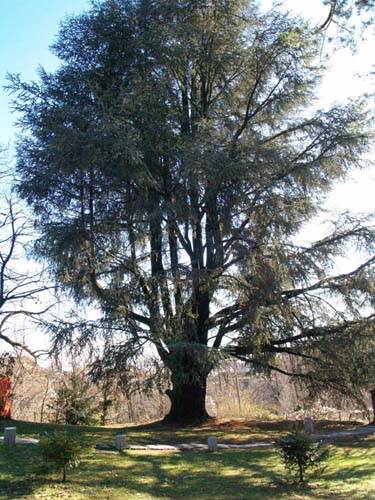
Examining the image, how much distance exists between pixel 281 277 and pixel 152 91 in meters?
4.79

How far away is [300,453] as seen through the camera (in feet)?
21.5

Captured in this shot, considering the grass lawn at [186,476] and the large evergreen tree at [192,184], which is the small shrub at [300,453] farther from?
the large evergreen tree at [192,184]

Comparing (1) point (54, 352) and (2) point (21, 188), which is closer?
(1) point (54, 352)

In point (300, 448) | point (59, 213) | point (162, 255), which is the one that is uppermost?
point (59, 213)

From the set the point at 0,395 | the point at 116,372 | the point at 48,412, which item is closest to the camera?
the point at 116,372

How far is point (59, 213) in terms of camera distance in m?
11.7

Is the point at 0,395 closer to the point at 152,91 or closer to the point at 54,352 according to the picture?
the point at 54,352

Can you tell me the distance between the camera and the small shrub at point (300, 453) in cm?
654

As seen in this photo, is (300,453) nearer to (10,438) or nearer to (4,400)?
(10,438)

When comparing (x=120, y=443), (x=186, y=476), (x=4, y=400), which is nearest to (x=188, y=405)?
(x=120, y=443)

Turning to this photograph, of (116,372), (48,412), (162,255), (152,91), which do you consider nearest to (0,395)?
(48,412)

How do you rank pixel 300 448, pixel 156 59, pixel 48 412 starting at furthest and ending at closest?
pixel 48 412
pixel 156 59
pixel 300 448

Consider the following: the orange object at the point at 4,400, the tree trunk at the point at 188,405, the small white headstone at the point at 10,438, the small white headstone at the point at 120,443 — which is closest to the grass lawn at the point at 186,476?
the small white headstone at the point at 10,438

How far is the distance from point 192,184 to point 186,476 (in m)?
5.70
